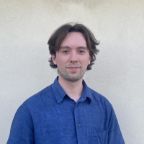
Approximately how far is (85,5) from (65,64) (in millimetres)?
515

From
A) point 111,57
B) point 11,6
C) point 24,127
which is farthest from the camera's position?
point 111,57

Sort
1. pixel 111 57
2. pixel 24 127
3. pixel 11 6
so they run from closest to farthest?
pixel 24 127, pixel 11 6, pixel 111 57

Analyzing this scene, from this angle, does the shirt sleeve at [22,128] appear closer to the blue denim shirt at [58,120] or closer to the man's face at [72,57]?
the blue denim shirt at [58,120]

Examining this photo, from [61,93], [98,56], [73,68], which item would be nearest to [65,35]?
[73,68]

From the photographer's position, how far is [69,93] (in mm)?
2490

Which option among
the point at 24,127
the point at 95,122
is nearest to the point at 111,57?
the point at 95,122

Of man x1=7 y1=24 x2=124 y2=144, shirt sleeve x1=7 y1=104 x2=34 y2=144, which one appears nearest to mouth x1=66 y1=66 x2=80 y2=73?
man x1=7 y1=24 x2=124 y2=144

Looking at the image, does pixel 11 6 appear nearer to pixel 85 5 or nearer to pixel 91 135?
pixel 85 5

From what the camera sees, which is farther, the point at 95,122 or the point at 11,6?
the point at 11,6

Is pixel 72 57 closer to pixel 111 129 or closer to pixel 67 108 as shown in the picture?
pixel 67 108

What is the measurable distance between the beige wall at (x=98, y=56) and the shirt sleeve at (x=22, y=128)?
339 mm

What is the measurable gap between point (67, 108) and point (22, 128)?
9.8 inches

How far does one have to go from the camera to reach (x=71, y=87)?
8.15 feet

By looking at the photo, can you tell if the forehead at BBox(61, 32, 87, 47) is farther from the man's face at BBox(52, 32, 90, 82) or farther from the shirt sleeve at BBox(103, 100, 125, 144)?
the shirt sleeve at BBox(103, 100, 125, 144)
